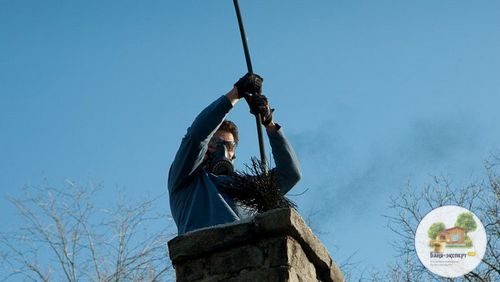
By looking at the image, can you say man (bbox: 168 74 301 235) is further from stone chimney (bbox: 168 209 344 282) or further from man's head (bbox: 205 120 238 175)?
stone chimney (bbox: 168 209 344 282)

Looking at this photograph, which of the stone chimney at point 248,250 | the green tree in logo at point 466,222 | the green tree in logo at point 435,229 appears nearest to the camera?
the stone chimney at point 248,250

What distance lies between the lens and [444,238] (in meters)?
9.28

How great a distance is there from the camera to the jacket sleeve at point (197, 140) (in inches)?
183

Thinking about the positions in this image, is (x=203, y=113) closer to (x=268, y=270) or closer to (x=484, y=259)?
(x=268, y=270)

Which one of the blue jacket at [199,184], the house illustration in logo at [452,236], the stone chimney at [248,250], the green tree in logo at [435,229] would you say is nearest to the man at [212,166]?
the blue jacket at [199,184]

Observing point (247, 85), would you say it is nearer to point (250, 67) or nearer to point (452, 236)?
point (250, 67)

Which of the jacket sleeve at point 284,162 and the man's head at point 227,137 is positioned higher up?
the man's head at point 227,137

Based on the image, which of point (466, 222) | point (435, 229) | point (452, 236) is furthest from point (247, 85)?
point (466, 222)

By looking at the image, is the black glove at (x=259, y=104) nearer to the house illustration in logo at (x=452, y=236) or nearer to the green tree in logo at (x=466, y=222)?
the house illustration in logo at (x=452, y=236)

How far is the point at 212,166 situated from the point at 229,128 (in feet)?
1.02

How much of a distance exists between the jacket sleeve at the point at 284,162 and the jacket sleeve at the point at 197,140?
1.39 feet

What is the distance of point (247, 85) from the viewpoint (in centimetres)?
478

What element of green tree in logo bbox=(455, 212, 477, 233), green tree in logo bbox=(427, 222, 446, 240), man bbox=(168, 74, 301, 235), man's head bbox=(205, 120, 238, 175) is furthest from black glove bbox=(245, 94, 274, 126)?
green tree in logo bbox=(455, 212, 477, 233)

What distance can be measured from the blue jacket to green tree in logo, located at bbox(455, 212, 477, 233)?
581 centimetres
